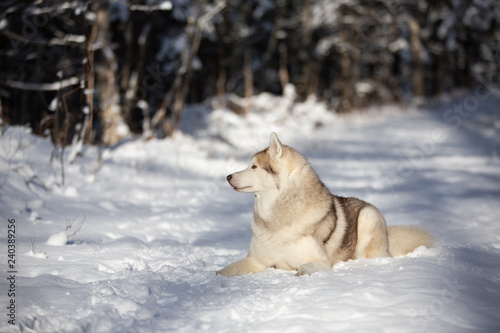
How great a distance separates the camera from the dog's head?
12.8 feet

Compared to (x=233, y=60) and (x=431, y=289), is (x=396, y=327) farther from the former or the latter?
(x=233, y=60)

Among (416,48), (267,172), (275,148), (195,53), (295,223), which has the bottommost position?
(295,223)

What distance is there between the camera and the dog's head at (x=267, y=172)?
12.8 feet

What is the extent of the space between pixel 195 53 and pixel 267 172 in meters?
Answer: 8.47

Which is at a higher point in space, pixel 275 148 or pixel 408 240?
pixel 275 148

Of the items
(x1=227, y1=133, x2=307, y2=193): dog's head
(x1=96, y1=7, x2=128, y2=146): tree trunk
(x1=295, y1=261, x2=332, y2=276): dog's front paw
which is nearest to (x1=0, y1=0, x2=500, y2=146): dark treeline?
(x1=96, y1=7, x2=128, y2=146): tree trunk

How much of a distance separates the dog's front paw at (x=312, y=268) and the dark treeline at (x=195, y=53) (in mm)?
4766

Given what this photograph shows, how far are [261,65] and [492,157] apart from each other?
1559 centimetres

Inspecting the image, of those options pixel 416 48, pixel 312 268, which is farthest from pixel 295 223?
pixel 416 48

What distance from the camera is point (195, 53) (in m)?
11.5

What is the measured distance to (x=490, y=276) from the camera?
3756 mm

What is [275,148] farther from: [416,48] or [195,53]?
[416,48]

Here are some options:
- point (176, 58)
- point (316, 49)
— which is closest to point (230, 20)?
point (316, 49)

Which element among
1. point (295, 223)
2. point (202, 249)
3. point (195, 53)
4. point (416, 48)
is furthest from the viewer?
point (416, 48)
